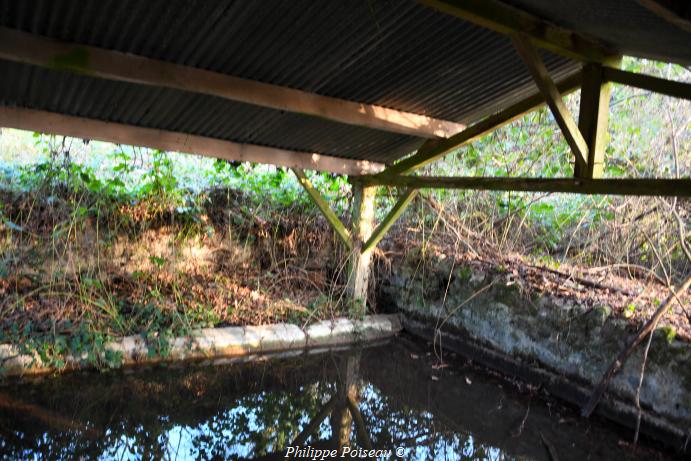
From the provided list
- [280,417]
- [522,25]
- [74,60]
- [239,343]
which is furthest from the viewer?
[239,343]

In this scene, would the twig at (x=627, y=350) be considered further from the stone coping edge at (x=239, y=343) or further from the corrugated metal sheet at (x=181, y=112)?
the corrugated metal sheet at (x=181, y=112)

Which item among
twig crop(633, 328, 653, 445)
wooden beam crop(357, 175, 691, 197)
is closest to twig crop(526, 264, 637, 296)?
twig crop(633, 328, 653, 445)

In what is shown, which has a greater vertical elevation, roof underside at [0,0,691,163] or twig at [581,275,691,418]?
roof underside at [0,0,691,163]

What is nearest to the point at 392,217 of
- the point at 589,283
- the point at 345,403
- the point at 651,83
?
the point at 589,283

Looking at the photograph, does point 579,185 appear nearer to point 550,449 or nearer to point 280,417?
point 550,449

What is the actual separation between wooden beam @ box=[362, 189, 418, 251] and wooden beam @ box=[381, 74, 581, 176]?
0.97 ft

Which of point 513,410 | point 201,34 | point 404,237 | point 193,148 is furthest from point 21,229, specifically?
point 513,410

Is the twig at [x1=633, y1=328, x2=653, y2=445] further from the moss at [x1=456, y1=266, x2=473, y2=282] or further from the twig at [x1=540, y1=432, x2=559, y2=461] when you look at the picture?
the moss at [x1=456, y1=266, x2=473, y2=282]

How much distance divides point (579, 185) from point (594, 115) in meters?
0.54

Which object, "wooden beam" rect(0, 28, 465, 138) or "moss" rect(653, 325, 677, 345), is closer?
"wooden beam" rect(0, 28, 465, 138)

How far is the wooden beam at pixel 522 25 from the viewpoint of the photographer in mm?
2945

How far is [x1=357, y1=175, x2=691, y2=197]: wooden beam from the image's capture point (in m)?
3.37

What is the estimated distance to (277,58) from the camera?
3816mm

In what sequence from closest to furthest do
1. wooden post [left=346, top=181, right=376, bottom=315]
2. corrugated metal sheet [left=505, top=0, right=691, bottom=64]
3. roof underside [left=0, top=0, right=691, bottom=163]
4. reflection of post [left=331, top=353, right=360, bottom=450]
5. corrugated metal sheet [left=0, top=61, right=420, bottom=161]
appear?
corrugated metal sheet [left=505, top=0, right=691, bottom=64]
roof underside [left=0, top=0, right=691, bottom=163]
reflection of post [left=331, top=353, right=360, bottom=450]
corrugated metal sheet [left=0, top=61, right=420, bottom=161]
wooden post [left=346, top=181, right=376, bottom=315]
